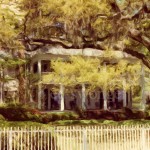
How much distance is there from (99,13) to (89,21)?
1.93 feet

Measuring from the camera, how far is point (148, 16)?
18.1m

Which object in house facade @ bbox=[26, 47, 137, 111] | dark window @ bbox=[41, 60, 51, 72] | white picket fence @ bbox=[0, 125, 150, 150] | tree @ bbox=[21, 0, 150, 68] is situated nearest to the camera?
white picket fence @ bbox=[0, 125, 150, 150]

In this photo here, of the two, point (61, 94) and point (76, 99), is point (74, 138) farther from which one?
point (76, 99)

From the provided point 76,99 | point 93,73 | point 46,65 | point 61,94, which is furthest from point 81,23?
point 76,99

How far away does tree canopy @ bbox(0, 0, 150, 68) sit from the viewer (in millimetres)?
16953

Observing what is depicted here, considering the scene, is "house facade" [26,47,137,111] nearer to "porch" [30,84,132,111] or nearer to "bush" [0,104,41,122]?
"porch" [30,84,132,111]

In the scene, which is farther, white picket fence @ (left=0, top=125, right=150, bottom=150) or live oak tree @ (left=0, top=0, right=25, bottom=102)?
live oak tree @ (left=0, top=0, right=25, bottom=102)

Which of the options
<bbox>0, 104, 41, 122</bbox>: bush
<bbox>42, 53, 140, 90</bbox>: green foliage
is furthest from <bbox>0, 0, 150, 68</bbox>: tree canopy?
<bbox>0, 104, 41, 122</bbox>: bush

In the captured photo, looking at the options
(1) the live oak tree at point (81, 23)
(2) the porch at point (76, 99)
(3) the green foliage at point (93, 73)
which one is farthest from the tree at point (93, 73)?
(2) the porch at point (76, 99)

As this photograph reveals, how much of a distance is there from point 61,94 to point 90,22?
18995 millimetres

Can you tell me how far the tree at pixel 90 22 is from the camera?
16.9 metres

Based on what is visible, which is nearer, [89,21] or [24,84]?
[89,21]

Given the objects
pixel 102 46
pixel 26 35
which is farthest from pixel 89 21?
pixel 26 35

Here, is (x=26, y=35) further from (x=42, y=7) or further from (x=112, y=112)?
(x=112, y=112)
